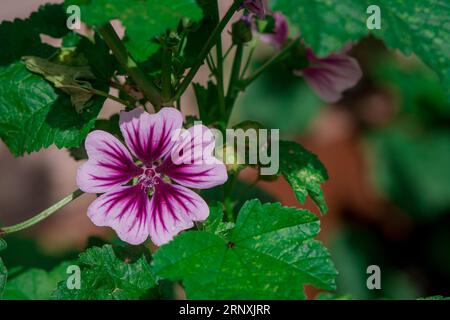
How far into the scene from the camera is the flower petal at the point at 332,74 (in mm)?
1529

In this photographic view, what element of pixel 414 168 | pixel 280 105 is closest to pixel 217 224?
pixel 414 168

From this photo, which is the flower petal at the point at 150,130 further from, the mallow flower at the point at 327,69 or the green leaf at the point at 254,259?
the mallow flower at the point at 327,69

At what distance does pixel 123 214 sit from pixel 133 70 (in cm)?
20

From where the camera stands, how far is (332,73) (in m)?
1.55

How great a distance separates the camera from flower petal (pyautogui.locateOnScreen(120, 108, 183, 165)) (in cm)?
112

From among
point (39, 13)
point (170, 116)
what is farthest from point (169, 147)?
point (39, 13)

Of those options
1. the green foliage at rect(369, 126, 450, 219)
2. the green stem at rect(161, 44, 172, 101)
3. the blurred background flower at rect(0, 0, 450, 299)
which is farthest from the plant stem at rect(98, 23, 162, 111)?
the green foliage at rect(369, 126, 450, 219)

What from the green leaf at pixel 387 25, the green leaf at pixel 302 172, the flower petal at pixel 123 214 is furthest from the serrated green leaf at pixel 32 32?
the green leaf at pixel 387 25

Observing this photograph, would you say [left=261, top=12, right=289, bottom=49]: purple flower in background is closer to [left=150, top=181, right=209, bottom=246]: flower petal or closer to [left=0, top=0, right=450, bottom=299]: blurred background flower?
[left=150, top=181, right=209, bottom=246]: flower petal

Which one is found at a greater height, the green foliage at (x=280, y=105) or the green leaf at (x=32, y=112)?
the green foliage at (x=280, y=105)

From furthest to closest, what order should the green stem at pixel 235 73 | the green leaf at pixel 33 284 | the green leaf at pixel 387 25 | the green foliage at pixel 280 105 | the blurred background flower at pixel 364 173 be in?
the green foliage at pixel 280 105 → the blurred background flower at pixel 364 173 → the green leaf at pixel 33 284 → the green stem at pixel 235 73 → the green leaf at pixel 387 25

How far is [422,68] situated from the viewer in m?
3.72

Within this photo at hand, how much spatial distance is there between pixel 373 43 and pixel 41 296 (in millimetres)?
2670

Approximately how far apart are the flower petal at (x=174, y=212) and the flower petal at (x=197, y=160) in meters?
0.02
